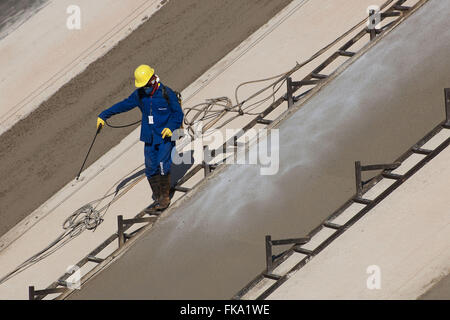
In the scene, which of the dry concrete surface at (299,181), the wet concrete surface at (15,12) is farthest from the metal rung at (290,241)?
the wet concrete surface at (15,12)

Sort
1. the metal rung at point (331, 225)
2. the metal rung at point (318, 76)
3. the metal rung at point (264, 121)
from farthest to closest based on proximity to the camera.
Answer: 1. the metal rung at point (318, 76)
2. the metal rung at point (264, 121)
3. the metal rung at point (331, 225)

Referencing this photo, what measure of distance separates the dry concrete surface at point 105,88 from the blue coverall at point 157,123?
2016 mm

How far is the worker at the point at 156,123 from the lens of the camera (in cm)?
1473

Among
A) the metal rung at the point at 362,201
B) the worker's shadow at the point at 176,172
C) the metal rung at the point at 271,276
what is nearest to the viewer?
the metal rung at the point at 271,276

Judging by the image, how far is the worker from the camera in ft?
48.3

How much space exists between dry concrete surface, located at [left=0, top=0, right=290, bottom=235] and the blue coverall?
202 cm

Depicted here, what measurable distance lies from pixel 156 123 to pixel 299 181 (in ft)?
5.79

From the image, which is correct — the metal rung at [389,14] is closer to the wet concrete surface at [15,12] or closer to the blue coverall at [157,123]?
the blue coverall at [157,123]

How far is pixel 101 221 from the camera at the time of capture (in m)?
15.4

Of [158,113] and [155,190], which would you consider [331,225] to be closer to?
[155,190]

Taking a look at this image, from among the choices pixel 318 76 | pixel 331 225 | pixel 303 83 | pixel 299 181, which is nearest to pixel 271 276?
pixel 331 225

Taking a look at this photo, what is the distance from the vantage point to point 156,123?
14.8 metres

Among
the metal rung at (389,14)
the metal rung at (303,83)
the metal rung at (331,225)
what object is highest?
the metal rung at (389,14)
